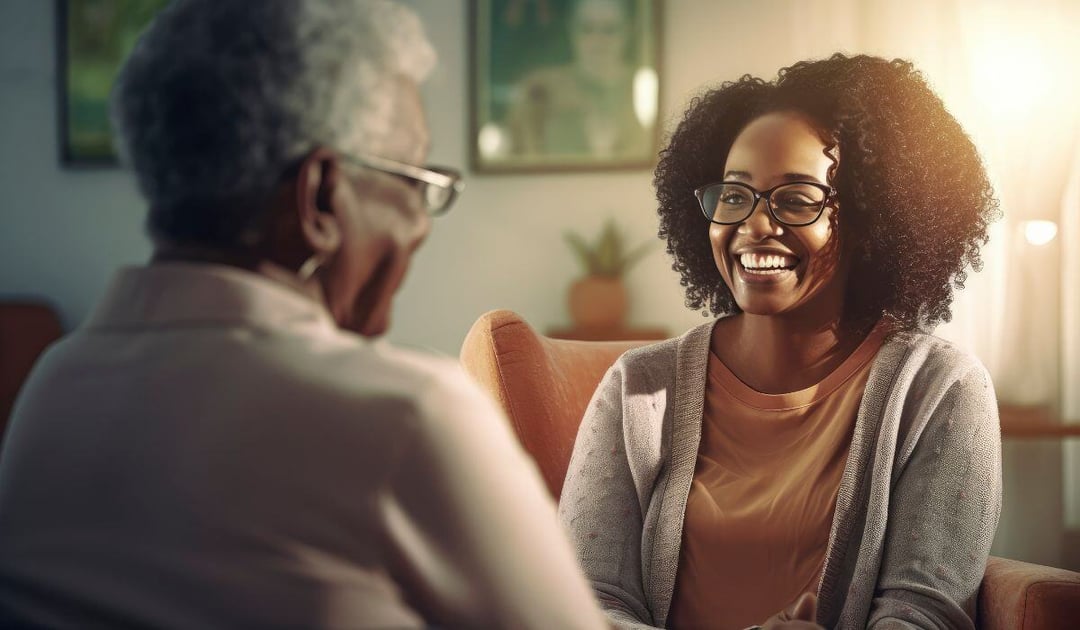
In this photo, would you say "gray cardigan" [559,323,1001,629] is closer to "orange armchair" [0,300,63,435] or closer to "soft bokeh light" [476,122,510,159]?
"soft bokeh light" [476,122,510,159]

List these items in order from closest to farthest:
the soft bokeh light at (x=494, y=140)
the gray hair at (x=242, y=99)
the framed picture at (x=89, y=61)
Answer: the gray hair at (x=242, y=99)
the soft bokeh light at (x=494, y=140)
the framed picture at (x=89, y=61)

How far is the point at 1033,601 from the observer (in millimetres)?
1395

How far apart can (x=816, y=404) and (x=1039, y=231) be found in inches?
100

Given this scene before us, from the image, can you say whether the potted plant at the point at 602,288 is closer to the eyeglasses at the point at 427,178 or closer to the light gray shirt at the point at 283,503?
the eyeglasses at the point at 427,178

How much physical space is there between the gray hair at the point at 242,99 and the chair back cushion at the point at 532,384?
1.17 m

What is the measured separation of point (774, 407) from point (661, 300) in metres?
2.81

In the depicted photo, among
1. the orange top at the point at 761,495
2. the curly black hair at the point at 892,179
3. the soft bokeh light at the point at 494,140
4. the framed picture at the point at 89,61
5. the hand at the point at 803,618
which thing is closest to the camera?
the hand at the point at 803,618

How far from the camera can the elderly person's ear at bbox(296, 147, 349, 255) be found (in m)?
0.76

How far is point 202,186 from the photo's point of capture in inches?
30.2

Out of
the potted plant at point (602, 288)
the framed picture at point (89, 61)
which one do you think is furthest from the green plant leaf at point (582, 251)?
the framed picture at point (89, 61)

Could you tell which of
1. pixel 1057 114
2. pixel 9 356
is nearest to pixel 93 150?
pixel 9 356

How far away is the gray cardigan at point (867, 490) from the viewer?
139 centimetres

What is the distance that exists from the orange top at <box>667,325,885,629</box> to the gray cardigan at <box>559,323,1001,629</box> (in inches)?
1.2

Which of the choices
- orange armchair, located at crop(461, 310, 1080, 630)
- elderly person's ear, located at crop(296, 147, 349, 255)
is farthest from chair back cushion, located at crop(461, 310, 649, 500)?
elderly person's ear, located at crop(296, 147, 349, 255)
